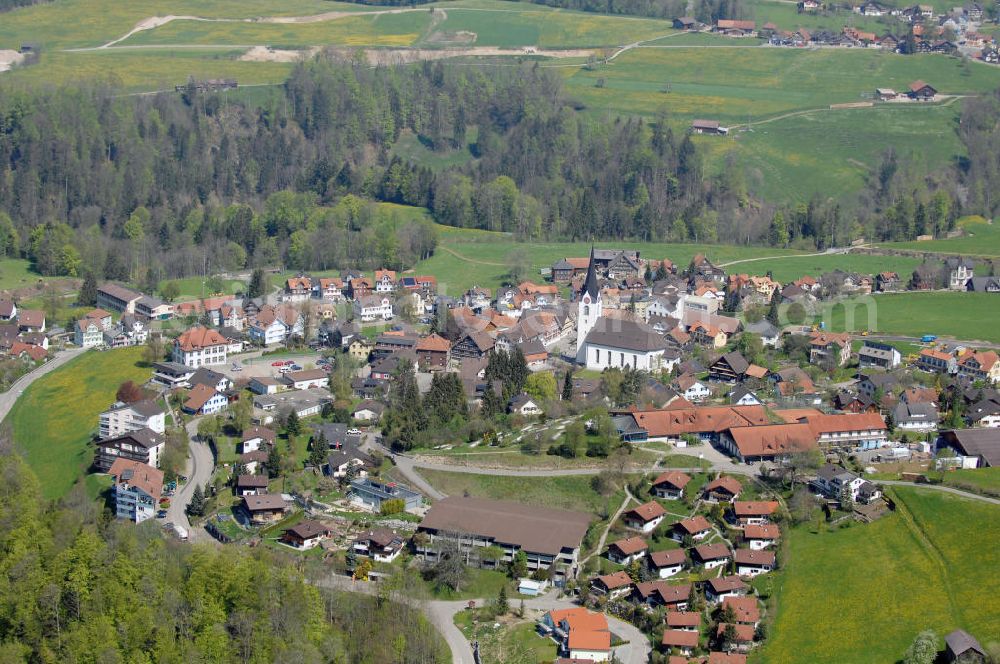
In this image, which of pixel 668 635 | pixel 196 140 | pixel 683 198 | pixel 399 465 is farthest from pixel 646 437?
pixel 196 140

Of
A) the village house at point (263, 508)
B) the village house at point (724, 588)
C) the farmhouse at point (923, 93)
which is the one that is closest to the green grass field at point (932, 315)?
the village house at point (724, 588)

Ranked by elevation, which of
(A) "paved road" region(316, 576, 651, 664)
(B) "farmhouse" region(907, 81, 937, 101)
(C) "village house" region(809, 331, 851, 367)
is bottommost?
(A) "paved road" region(316, 576, 651, 664)

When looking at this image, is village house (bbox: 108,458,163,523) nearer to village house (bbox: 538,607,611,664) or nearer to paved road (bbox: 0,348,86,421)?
paved road (bbox: 0,348,86,421)

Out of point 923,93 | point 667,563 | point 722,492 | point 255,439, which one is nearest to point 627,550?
point 667,563

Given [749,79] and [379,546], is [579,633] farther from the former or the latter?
[749,79]

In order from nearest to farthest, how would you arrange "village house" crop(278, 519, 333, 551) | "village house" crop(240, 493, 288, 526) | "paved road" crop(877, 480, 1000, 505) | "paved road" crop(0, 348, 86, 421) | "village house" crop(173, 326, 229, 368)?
"paved road" crop(877, 480, 1000, 505) → "village house" crop(278, 519, 333, 551) → "village house" crop(240, 493, 288, 526) → "paved road" crop(0, 348, 86, 421) → "village house" crop(173, 326, 229, 368)

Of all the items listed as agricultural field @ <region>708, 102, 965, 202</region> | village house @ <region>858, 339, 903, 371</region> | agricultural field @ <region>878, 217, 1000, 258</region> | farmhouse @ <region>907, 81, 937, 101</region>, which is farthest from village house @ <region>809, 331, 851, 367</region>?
farmhouse @ <region>907, 81, 937, 101</region>

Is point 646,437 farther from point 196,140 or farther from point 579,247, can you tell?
point 196,140

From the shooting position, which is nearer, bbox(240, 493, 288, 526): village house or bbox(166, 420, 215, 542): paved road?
bbox(166, 420, 215, 542): paved road
